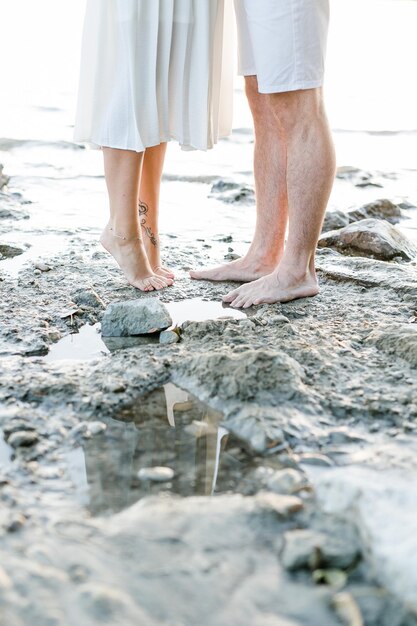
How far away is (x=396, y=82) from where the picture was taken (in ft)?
29.3

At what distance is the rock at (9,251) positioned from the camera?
3190 mm

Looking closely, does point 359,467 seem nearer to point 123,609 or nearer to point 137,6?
point 123,609

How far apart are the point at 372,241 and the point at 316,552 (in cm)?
234

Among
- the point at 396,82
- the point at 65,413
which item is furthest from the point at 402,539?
the point at 396,82

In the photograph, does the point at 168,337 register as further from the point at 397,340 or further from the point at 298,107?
the point at 298,107

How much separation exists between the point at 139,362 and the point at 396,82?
25.4 ft

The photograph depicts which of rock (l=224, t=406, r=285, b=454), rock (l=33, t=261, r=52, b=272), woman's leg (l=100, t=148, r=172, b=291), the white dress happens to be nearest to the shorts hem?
the white dress

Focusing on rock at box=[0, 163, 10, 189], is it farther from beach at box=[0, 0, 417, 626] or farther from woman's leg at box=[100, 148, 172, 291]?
woman's leg at box=[100, 148, 172, 291]

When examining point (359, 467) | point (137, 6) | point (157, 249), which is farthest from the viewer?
point (157, 249)

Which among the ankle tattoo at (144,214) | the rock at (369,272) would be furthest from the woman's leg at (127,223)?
the rock at (369,272)

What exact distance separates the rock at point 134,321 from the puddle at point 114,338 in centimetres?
2

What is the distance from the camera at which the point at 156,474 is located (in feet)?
5.16

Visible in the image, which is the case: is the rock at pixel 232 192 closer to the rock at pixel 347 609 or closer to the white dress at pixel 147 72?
the white dress at pixel 147 72

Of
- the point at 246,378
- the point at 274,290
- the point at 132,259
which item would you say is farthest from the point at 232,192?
the point at 246,378
